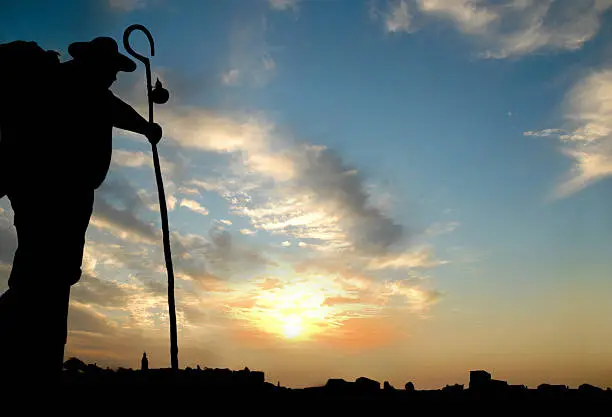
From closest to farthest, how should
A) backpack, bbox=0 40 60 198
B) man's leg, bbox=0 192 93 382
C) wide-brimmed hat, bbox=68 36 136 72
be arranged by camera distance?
man's leg, bbox=0 192 93 382 → backpack, bbox=0 40 60 198 → wide-brimmed hat, bbox=68 36 136 72

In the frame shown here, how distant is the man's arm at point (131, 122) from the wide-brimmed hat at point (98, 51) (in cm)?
46

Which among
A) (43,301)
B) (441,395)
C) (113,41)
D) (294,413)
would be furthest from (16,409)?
(441,395)

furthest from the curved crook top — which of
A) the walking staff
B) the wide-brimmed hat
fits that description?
the wide-brimmed hat

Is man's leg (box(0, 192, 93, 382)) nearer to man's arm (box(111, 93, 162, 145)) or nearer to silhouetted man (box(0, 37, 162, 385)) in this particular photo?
silhouetted man (box(0, 37, 162, 385))

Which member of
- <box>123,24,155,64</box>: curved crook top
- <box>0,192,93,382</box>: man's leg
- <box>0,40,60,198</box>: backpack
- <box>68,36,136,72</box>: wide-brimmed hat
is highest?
<box>123,24,155,64</box>: curved crook top

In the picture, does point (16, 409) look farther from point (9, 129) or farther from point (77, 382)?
point (9, 129)

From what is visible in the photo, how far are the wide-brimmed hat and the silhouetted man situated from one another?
0.4 inches

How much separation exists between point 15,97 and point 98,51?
3.52 feet

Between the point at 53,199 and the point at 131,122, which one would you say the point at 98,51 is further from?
the point at 53,199

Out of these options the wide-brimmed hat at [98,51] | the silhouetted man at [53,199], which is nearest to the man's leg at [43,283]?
the silhouetted man at [53,199]

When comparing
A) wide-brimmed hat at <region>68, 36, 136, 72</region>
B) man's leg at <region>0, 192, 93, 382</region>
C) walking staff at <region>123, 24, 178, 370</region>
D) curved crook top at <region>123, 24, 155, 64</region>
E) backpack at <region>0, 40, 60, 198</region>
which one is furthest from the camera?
curved crook top at <region>123, 24, 155, 64</region>

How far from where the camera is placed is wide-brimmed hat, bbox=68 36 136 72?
20.7 ft

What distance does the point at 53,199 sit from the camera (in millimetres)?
5840

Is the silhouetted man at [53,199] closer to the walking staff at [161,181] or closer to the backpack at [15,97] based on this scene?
the backpack at [15,97]
